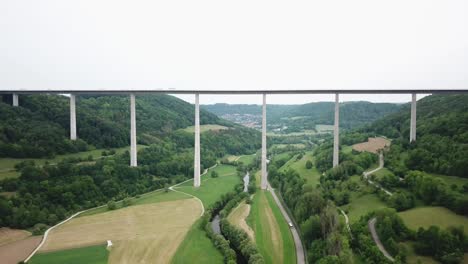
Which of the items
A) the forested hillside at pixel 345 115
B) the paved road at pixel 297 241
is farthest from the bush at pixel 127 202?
A: the forested hillside at pixel 345 115

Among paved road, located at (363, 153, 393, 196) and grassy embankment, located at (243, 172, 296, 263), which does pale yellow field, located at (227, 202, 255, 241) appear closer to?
grassy embankment, located at (243, 172, 296, 263)

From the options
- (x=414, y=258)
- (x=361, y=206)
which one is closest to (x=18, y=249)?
(x=361, y=206)

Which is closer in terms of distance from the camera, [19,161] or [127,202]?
[127,202]

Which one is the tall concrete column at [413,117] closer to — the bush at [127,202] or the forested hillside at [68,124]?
the bush at [127,202]

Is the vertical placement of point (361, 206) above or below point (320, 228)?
above

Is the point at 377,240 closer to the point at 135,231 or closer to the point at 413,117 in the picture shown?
the point at 135,231

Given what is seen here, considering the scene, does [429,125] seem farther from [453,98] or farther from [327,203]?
[327,203]
